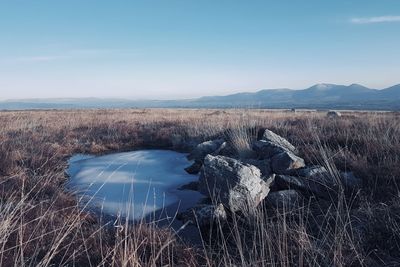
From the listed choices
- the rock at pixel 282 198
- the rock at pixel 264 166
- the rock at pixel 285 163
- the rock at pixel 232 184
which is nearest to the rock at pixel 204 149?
the rock at pixel 264 166

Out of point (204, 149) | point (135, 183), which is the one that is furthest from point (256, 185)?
point (204, 149)

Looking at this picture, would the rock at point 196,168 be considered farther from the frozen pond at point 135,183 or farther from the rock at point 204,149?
the rock at point 204,149

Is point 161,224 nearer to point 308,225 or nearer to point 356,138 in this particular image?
point 308,225

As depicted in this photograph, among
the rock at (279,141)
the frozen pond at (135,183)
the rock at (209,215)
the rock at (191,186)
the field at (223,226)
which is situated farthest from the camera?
the rock at (279,141)

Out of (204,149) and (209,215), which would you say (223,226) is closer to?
(209,215)

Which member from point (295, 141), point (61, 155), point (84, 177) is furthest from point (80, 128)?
point (295, 141)

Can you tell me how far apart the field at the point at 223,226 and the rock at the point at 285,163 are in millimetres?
435

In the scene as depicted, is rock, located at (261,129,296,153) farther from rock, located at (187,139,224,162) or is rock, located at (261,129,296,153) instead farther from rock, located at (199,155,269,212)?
rock, located at (199,155,269,212)

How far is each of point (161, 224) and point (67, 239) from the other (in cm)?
132

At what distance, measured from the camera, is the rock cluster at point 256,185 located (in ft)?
17.3

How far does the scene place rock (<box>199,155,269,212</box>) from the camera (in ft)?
17.7

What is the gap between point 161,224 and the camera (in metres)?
5.29

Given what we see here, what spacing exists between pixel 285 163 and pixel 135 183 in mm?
2572

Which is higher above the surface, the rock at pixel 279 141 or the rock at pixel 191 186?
the rock at pixel 279 141
